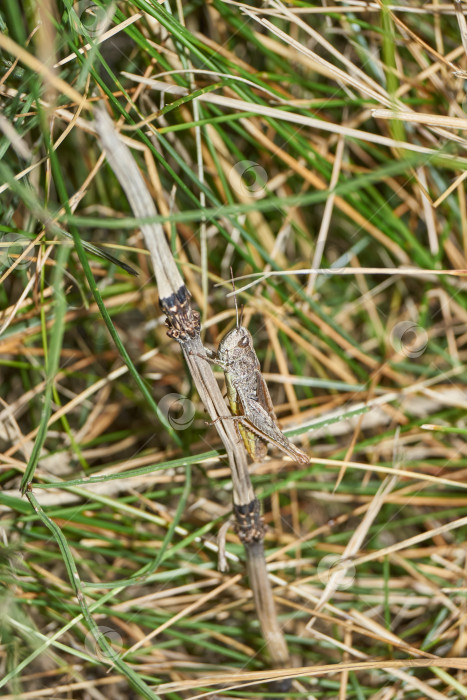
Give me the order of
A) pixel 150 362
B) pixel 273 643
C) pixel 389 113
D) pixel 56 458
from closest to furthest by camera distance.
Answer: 1. pixel 389 113
2. pixel 273 643
3. pixel 56 458
4. pixel 150 362

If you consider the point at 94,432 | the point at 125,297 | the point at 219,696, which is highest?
the point at 125,297

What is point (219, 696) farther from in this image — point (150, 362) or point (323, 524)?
point (150, 362)

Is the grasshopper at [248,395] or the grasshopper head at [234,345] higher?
the grasshopper head at [234,345]

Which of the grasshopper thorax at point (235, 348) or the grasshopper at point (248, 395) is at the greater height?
the grasshopper thorax at point (235, 348)

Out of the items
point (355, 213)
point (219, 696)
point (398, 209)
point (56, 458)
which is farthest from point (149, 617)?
point (398, 209)

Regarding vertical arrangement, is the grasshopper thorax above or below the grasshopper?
above
